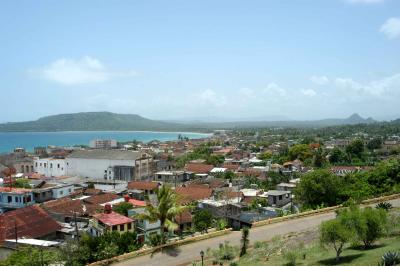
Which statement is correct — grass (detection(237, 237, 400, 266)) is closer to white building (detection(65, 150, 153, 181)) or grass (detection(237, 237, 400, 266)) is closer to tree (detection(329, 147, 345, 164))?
white building (detection(65, 150, 153, 181))

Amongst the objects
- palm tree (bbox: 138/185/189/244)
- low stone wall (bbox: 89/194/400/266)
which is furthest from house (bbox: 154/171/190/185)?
palm tree (bbox: 138/185/189/244)

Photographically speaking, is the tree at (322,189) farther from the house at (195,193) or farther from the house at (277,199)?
the house at (195,193)

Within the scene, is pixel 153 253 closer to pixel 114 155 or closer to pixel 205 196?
pixel 205 196

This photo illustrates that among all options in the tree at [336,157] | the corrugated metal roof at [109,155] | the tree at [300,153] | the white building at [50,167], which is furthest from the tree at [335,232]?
the tree at [336,157]

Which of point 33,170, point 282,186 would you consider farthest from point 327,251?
point 33,170

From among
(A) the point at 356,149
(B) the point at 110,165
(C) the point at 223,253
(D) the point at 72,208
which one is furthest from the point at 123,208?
(A) the point at 356,149

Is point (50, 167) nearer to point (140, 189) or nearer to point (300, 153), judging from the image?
point (140, 189)

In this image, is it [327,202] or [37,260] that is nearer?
[37,260]

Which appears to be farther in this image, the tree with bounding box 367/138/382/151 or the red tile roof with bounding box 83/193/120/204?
the tree with bounding box 367/138/382/151
